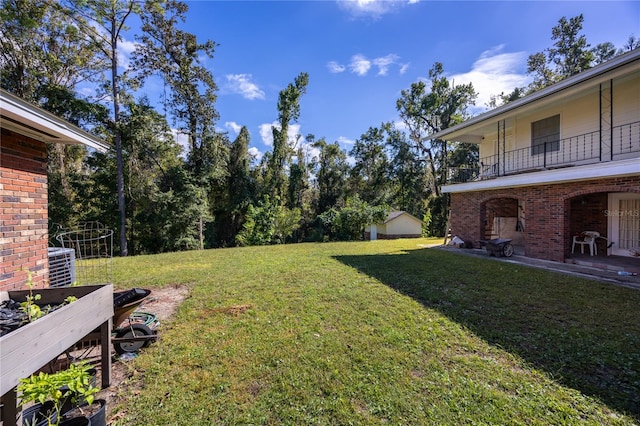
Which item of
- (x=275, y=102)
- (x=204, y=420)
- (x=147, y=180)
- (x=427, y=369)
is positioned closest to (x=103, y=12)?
(x=147, y=180)

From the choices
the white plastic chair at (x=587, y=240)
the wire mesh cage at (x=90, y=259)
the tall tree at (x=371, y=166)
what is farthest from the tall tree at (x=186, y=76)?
the white plastic chair at (x=587, y=240)

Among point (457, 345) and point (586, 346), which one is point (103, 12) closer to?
point (457, 345)

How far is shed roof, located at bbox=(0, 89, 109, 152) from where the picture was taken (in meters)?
2.97

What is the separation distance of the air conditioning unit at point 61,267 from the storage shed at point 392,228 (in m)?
16.8

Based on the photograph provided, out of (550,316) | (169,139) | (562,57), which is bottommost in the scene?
(550,316)

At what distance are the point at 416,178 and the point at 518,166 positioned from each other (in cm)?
1511

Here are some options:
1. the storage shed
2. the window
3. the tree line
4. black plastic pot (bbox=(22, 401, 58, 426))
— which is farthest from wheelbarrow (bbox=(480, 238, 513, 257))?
black plastic pot (bbox=(22, 401, 58, 426))

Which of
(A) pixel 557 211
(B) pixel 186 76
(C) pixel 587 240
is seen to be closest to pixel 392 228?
(C) pixel 587 240

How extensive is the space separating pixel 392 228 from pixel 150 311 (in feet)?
56.2

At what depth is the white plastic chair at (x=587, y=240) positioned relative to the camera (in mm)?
9398

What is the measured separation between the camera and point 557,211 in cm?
841

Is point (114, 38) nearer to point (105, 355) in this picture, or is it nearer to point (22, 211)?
point (22, 211)

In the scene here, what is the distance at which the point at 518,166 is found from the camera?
1145cm

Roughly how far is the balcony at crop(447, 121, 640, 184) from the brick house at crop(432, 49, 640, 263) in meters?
0.03
